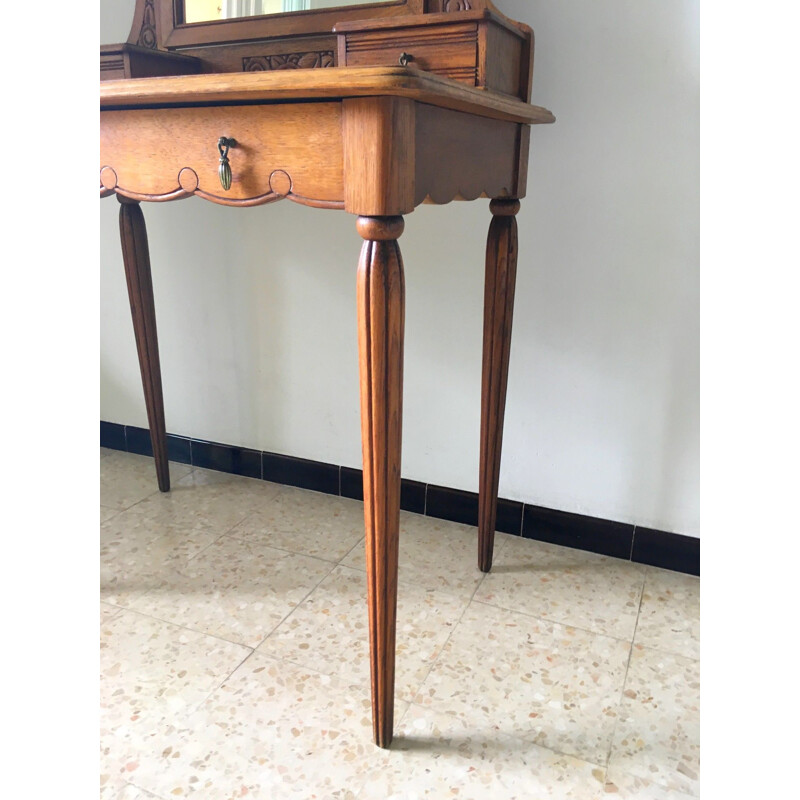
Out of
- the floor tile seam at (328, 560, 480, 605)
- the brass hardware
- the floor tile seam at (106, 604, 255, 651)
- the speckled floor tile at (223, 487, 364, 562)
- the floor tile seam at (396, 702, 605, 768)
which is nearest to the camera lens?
the brass hardware

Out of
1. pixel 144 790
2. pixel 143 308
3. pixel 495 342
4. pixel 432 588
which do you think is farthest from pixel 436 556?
pixel 143 308

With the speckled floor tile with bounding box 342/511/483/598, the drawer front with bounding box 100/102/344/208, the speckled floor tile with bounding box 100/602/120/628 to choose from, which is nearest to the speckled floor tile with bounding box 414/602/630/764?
the speckled floor tile with bounding box 342/511/483/598

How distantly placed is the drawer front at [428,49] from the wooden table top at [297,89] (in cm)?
12

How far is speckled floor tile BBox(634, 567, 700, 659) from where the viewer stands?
118 centimetres

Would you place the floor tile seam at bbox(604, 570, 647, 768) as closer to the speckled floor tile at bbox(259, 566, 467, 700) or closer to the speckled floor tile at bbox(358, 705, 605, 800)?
the speckled floor tile at bbox(358, 705, 605, 800)

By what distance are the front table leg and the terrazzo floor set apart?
11 centimetres

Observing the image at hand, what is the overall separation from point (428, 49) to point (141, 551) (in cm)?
109

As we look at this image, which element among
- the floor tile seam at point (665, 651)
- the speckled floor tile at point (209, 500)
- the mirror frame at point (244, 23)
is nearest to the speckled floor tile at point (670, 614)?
the floor tile seam at point (665, 651)

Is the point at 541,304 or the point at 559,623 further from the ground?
the point at 541,304

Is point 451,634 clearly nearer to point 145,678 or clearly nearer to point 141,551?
point 145,678

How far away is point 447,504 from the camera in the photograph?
5.16ft

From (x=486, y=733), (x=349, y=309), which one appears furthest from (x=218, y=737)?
(x=349, y=309)

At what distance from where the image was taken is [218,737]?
0.98 m

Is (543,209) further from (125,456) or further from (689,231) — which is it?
(125,456)
